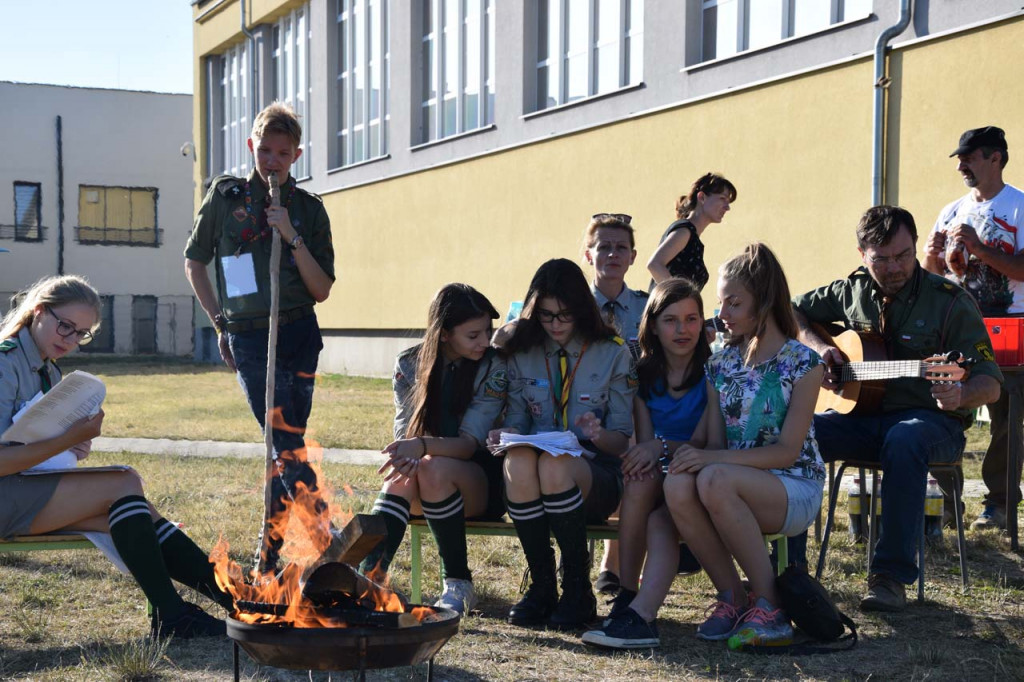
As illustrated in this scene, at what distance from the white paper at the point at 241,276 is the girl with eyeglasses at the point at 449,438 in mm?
776

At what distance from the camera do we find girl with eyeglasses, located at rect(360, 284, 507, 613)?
4.58 m

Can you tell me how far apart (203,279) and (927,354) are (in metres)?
3.34

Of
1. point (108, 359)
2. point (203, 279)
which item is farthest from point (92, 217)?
point (203, 279)

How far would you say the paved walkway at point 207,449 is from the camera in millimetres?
10008

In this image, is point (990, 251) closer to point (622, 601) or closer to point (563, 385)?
point (563, 385)

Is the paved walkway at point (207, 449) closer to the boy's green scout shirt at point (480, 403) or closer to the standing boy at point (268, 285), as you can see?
the standing boy at point (268, 285)

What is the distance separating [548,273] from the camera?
481 cm

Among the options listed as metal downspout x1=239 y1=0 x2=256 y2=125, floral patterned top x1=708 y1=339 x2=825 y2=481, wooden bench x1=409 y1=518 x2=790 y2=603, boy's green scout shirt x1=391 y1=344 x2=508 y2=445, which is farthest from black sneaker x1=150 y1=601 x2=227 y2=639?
metal downspout x1=239 y1=0 x2=256 y2=125

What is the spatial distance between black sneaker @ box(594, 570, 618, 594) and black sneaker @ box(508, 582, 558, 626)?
62 centimetres

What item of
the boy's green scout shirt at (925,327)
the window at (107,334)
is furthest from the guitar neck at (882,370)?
the window at (107,334)

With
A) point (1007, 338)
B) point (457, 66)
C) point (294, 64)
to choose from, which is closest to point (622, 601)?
point (1007, 338)

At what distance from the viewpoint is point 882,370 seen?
16.5 ft

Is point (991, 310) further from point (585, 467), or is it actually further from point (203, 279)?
point (203, 279)

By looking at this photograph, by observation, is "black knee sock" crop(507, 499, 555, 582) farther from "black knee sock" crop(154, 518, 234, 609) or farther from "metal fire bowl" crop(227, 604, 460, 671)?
"metal fire bowl" crop(227, 604, 460, 671)
